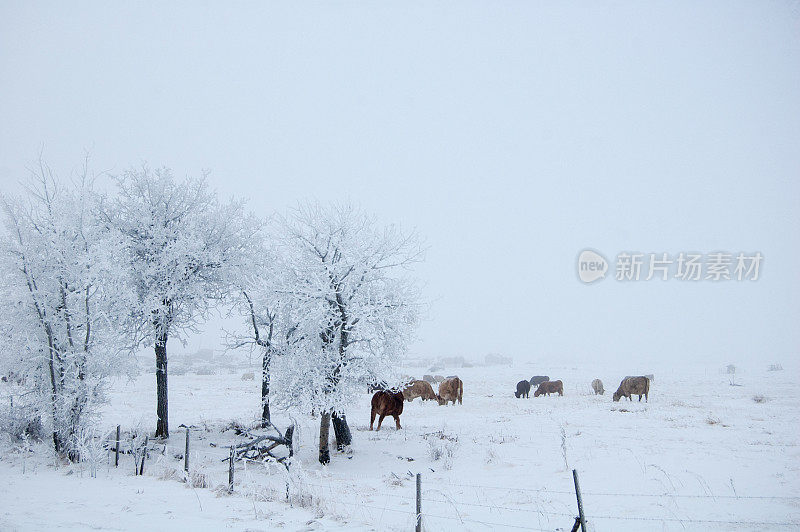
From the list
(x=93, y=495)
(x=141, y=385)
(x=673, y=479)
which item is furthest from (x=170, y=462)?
(x=141, y=385)

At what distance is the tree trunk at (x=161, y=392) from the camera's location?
15.0 m

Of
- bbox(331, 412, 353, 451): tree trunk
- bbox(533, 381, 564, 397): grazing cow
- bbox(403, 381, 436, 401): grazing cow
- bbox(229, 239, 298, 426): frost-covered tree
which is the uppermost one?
bbox(229, 239, 298, 426): frost-covered tree

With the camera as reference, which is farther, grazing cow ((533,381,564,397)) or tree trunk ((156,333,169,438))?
grazing cow ((533,381,564,397))

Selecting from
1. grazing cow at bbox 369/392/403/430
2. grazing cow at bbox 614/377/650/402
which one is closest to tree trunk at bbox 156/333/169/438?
grazing cow at bbox 369/392/403/430

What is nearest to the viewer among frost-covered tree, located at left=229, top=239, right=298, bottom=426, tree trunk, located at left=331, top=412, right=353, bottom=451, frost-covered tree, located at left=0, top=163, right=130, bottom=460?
frost-covered tree, located at left=0, top=163, right=130, bottom=460

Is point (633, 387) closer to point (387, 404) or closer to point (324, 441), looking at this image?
point (387, 404)

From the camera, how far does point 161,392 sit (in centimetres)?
1527

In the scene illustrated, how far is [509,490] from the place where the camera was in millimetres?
9539

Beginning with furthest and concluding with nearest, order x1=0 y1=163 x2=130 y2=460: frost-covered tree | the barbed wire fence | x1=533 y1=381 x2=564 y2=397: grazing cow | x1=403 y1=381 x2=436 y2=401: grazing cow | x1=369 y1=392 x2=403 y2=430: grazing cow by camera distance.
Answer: x1=533 y1=381 x2=564 y2=397: grazing cow
x1=403 y1=381 x2=436 y2=401: grazing cow
x1=369 y1=392 x2=403 y2=430: grazing cow
x1=0 y1=163 x2=130 y2=460: frost-covered tree
the barbed wire fence

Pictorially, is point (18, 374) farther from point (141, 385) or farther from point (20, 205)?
point (141, 385)

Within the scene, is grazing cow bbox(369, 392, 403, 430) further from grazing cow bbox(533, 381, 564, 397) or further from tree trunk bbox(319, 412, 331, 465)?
grazing cow bbox(533, 381, 564, 397)

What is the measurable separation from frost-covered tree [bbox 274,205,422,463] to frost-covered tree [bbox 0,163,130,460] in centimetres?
509

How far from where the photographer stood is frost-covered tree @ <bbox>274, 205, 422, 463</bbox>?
478 inches

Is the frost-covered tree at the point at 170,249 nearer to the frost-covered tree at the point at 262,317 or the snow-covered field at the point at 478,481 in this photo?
the frost-covered tree at the point at 262,317
